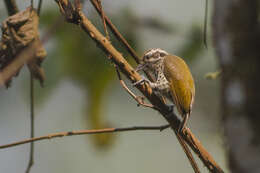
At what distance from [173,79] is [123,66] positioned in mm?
1567

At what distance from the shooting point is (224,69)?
1187 mm

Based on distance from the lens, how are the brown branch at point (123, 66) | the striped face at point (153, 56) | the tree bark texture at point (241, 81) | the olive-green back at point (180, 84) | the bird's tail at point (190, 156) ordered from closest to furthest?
1. the tree bark texture at point (241, 81)
2. the brown branch at point (123, 66)
3. the bird's tail at point (190, 156)
4. the olive-green back at point (180, 84)
5. the striped face at point (153, 56)

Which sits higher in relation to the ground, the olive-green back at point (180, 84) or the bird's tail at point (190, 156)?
the bird's tail at point (190, 156)

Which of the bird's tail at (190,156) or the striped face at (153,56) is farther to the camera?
the striped face at (153,56)

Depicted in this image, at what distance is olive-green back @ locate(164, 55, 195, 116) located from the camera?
10.5 ft

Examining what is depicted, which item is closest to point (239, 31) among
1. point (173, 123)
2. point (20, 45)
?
point (173, 123)

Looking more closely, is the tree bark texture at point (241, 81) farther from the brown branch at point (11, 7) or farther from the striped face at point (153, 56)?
the striped face at point (153, 56)

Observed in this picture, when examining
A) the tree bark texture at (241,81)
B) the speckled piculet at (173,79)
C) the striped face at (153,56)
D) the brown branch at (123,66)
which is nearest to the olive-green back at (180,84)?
the speckled piculet at (173,79)

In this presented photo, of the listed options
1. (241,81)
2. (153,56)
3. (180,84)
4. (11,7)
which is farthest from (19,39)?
(153,56)

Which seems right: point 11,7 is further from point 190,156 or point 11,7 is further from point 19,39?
point 190,156

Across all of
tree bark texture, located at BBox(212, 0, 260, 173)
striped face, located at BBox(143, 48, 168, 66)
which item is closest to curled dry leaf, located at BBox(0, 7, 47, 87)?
tree bark texture, located at BBox(212, 0, 260, 173)

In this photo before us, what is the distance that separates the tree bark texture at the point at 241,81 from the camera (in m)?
1.09

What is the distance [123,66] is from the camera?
6.26ft

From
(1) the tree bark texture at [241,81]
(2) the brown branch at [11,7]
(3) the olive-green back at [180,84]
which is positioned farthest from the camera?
(3) the olive-green back at [180,84]
